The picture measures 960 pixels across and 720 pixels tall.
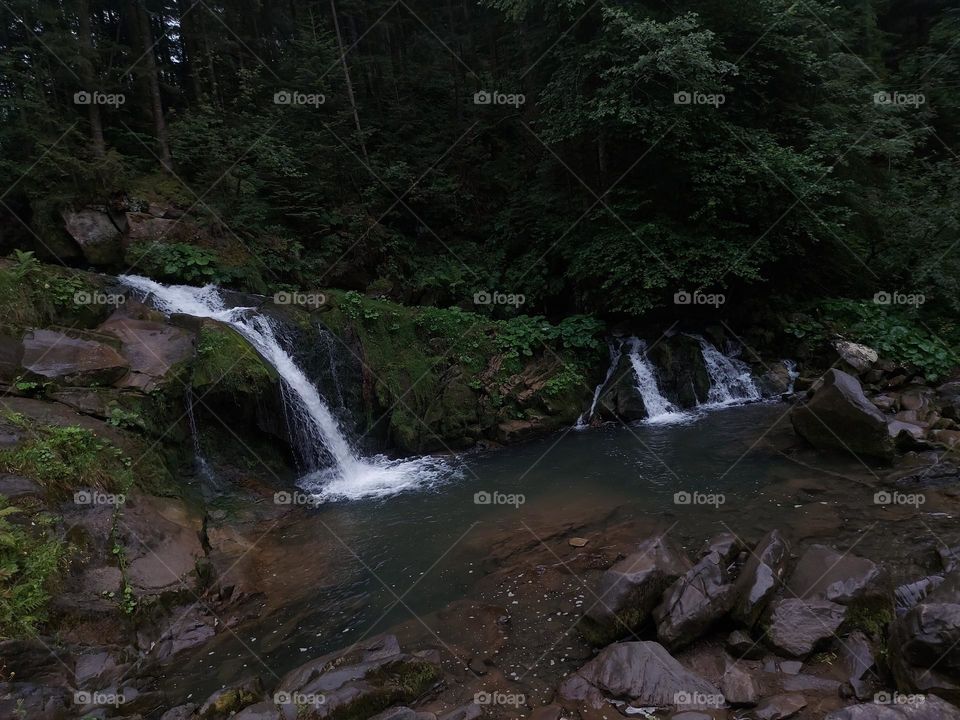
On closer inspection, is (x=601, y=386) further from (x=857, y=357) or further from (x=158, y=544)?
(x=158, y=544)

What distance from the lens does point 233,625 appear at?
5.39m

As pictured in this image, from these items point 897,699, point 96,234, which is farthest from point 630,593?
point 96,234

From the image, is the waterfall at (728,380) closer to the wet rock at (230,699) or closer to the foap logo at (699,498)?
the foap logo at (699,498)

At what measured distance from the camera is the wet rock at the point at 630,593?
14.4 ft

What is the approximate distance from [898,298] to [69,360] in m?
16.3

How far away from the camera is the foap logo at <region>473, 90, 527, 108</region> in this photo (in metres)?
16.0

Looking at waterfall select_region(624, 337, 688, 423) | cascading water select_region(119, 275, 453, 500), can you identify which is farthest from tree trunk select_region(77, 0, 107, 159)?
waterfall select_region(624, 337, 688, 423)

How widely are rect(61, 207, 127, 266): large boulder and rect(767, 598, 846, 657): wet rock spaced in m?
12.5

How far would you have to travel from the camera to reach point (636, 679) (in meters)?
3.85

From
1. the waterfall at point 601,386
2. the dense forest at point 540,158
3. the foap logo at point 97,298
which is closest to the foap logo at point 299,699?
the foap logo at point 97,298

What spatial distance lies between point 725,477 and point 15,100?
14.6 m

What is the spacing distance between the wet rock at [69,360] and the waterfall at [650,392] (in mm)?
9786

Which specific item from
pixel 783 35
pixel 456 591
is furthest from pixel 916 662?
pixel 783 35

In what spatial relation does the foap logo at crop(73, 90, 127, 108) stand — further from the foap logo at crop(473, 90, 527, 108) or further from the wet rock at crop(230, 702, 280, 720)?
the wet rock at crop(230, 702, 280, 720)
